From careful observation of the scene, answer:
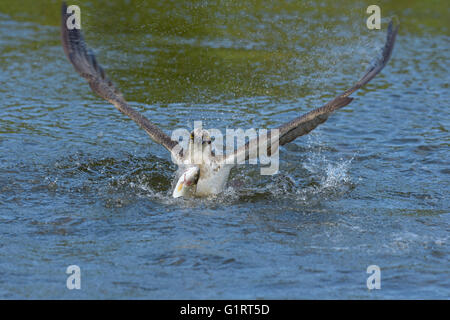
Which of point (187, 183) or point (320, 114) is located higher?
point (320, 114)

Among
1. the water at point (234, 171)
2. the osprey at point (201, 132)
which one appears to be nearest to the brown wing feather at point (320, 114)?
the osprey at point (201, 132)

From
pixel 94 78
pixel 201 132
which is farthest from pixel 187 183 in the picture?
pixel 94 78

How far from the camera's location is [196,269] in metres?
7.05

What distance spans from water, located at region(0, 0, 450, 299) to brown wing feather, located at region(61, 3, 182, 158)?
0.62 metres

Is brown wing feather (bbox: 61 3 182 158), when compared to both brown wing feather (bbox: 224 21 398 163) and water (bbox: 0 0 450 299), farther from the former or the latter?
brown wing feather (bbox: 224 21 398 163)

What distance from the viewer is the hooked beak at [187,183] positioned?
8930 millimetres

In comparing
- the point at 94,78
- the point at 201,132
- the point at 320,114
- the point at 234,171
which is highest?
the point at 94,78

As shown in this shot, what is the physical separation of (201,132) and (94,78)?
200 centimetres

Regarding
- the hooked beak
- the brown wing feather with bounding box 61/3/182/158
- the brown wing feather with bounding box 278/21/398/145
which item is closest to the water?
the hooked beak

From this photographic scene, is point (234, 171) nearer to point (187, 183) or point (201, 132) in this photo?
point (201, 132)

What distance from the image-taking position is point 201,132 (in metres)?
9.29

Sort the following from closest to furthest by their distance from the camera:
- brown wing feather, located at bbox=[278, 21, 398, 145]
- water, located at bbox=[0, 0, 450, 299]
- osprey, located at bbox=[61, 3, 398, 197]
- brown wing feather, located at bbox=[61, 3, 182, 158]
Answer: water, located at bbox=[0, 0, 450, 299]
brown wing feather, located at bbox=[278, 21, 398, 145]
osprey, located at bbox=[61, 3, 398, 197]
brown wing feather, located at bbox=[61, 3, 182, 158]

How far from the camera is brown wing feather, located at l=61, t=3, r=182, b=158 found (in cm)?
985

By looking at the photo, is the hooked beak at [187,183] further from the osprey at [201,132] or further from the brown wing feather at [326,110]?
the brown wing feather at [326,110]
